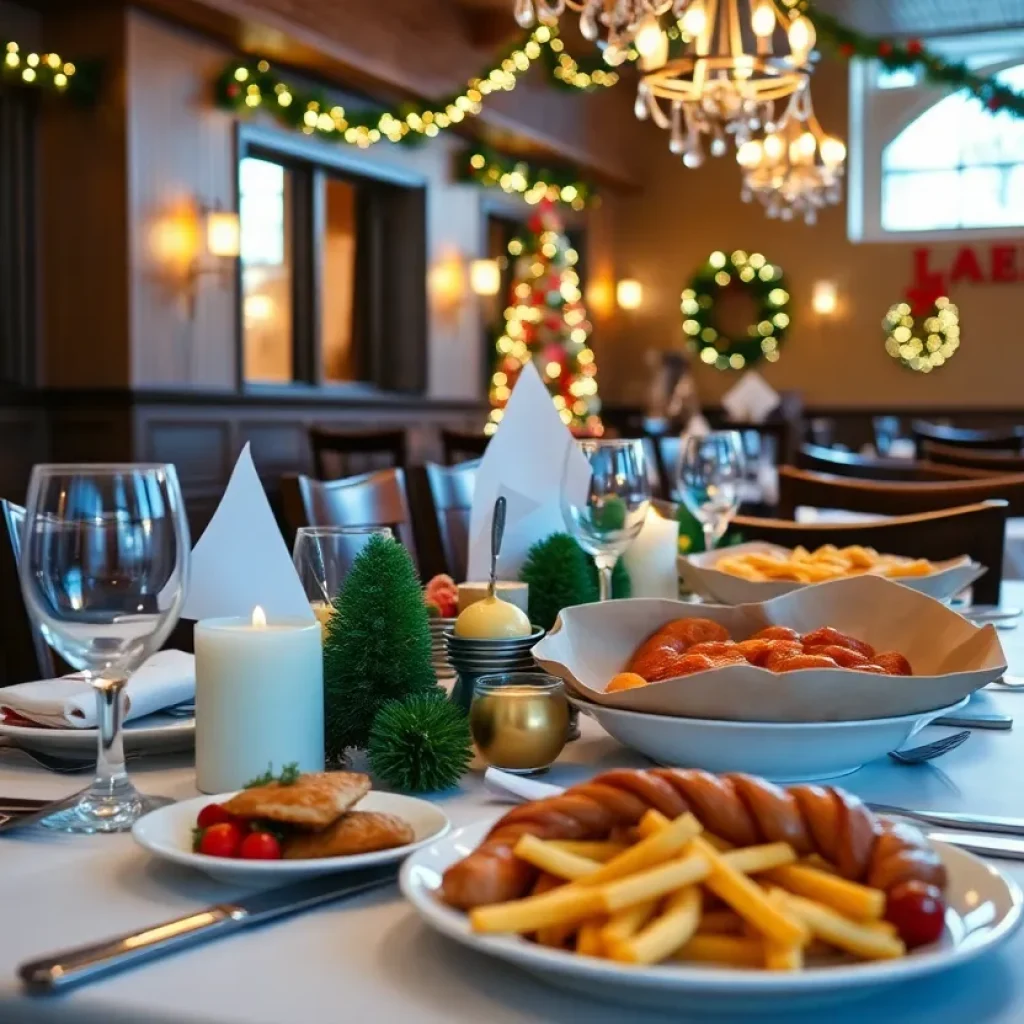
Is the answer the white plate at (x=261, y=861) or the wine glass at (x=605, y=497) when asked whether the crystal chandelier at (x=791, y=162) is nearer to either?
the wine glass at (x=605, y=497)

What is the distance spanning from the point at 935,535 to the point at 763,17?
7.41 ft

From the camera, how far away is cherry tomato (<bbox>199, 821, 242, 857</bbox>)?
28.0 inches

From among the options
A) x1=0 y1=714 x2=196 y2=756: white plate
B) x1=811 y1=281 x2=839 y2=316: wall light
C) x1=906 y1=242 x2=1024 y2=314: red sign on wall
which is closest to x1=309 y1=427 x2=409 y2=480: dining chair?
x1=0 y1=714 x2=196 y2=756: white plate

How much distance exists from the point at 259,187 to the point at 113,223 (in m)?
1.28

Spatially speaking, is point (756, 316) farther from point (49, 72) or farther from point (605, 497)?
point (605, 497)

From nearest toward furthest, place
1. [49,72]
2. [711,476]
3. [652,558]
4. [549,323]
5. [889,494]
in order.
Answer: [652,558], [711,476], [889,494], [49,72], [549,323]

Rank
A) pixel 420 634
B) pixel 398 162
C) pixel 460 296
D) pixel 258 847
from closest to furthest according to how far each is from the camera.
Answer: pixel 258 847, pixel 420 634, pixel 398 162, pixel 460 296

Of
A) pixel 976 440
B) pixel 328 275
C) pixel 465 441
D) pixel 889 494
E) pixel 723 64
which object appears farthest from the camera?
pixel 328 275

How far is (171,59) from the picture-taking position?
6.09 metres

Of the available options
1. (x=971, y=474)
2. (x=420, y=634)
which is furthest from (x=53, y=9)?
(x=420, y=634)

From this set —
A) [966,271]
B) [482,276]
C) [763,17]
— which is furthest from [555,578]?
[966,271]

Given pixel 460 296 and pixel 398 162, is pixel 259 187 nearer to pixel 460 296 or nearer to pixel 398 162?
pixel 398 162

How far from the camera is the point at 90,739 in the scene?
0.98 meters

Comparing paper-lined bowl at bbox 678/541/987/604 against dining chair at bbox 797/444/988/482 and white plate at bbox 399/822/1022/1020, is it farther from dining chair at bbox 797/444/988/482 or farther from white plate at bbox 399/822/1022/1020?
dining chair at bbox 797/444/988/482
